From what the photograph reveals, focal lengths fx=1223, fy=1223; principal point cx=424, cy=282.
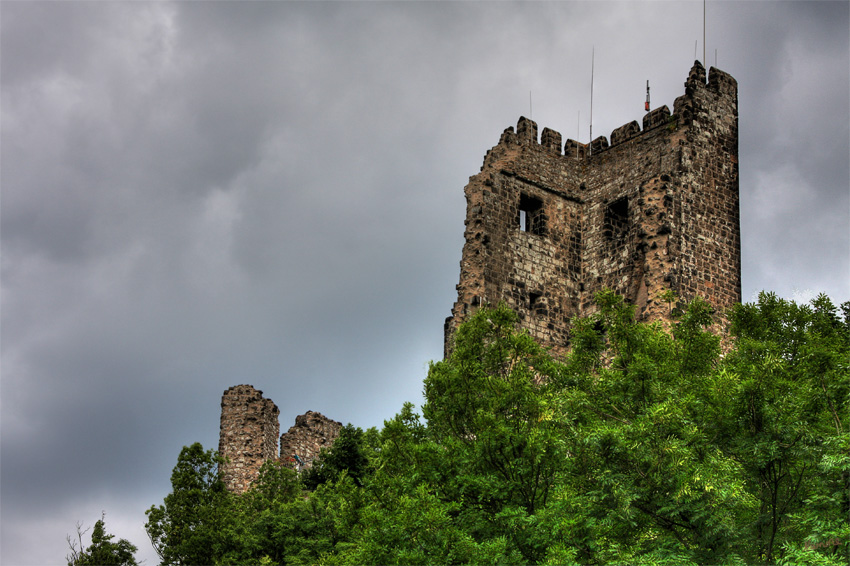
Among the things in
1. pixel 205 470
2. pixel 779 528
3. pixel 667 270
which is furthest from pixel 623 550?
pixel 205 470

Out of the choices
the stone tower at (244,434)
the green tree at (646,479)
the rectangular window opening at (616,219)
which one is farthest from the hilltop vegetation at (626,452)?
the stone tower at (244,434)

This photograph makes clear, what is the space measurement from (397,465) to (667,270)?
1162cm

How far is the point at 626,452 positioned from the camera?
16.8 meters

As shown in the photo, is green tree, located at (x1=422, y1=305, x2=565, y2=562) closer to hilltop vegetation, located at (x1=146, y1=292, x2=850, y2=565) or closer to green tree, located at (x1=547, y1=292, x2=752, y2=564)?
hilltop vegetation, located at (x1=146, y1=292, x2=850, y2=565)

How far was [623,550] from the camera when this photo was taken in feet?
54.6

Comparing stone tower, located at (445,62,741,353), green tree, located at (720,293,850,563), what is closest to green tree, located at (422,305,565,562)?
green tree, located at (720,293,850,563)

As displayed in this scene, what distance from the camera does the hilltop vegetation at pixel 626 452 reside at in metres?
16.4

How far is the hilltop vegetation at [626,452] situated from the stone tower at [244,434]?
13.0 m

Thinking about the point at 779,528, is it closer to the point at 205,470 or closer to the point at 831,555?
the point at 831,555

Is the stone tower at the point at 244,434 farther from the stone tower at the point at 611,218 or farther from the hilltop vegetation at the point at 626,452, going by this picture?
the hilltop vegetation at the point at 626,452

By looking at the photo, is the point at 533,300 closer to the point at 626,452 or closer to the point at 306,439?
the point at 306,439

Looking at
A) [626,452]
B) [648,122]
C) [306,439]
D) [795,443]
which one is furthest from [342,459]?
[795,443]

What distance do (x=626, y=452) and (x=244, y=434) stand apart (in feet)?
63.7

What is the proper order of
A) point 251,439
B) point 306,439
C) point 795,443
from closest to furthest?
point 795,443
point 251,439
point 306,439
